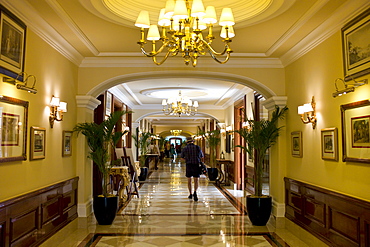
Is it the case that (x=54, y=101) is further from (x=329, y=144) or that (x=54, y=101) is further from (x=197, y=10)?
(x=329, y=144)

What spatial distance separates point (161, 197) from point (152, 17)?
243 inches

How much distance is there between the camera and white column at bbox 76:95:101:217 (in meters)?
6.42

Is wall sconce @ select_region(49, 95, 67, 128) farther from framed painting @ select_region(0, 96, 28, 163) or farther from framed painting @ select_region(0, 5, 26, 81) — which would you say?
framed painting @ select_region(0, 5, 26, 81)

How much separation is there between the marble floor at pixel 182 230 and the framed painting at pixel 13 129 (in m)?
1.54

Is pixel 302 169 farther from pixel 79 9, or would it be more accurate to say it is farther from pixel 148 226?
pixel 79 9

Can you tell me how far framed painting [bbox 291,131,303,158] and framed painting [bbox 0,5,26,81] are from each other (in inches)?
165

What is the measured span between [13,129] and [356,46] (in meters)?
3.94

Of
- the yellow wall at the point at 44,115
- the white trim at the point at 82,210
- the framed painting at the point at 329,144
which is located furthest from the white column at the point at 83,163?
the framed painting at the point at 329,144

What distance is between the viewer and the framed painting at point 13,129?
146 inches

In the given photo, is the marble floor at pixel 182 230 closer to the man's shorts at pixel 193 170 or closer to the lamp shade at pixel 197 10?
the man's shorts at pixel 193 170

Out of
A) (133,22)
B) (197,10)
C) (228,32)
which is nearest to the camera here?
(197,10)

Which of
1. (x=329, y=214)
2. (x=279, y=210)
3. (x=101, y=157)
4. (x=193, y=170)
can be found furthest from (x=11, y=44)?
(x=193, y=170)

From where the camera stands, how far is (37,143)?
462 cm

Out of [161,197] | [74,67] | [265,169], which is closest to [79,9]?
[74,67]
